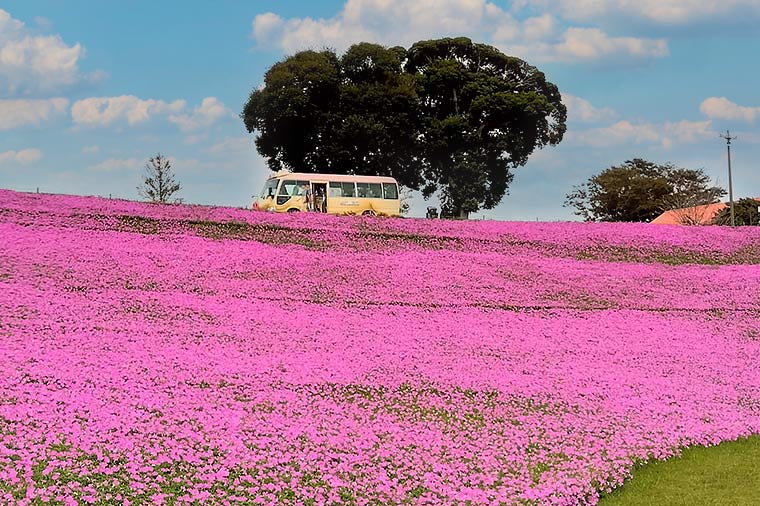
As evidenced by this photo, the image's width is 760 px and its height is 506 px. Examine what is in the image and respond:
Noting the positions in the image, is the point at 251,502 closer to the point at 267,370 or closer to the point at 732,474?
the point at 267,370

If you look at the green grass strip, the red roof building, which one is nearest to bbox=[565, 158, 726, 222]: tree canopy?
the red roof building

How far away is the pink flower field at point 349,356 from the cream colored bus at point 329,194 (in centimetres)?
964

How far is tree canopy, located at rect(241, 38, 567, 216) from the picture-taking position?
196ft

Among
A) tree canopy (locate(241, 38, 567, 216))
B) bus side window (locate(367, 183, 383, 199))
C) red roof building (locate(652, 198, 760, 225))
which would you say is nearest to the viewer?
bus side window (locate(367, 183, 383, 199))

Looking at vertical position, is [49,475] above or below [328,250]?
below

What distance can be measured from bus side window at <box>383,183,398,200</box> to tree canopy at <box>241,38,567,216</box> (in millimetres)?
9356

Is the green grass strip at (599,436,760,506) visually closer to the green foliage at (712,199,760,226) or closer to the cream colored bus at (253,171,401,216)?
the cream colored bus at (253,171,401,216)

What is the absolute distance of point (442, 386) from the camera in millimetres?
18469

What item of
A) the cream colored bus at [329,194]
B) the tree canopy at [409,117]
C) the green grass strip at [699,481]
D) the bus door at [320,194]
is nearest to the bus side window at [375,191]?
the cream colored bus at [329,194]

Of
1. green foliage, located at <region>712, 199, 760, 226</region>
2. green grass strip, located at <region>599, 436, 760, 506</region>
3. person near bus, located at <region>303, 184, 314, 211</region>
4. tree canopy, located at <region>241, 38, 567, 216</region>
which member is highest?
tree canopy, located at <region>241, 38, 567, 216</region>

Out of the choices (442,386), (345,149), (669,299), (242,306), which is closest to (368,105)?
(345,149)

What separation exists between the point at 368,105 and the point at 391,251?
28.4 meters

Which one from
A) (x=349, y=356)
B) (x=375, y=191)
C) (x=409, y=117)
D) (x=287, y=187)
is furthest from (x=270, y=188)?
(x=349, y=356)

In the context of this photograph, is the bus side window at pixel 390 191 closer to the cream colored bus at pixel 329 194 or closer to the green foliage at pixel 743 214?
the cream colored bus at pixel 329 194
